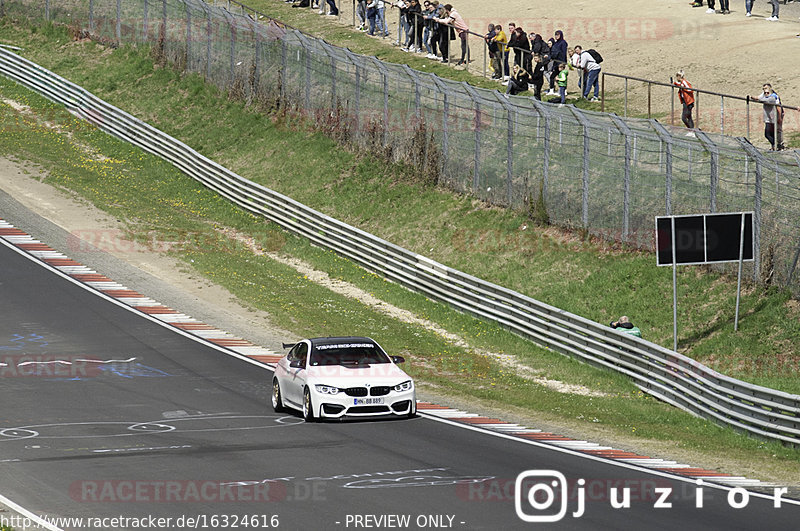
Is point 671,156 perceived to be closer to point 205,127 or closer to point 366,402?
point 366,402

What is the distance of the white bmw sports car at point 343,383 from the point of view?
19.5m

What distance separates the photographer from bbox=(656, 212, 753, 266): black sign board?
82.7 feet

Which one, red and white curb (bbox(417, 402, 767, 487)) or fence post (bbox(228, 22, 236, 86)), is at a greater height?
fence post (bbox(228, 22, 236, 86))

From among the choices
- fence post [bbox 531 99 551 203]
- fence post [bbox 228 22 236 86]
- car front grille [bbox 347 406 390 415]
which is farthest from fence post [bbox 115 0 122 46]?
car front grille [bbox 347 406 390 415]

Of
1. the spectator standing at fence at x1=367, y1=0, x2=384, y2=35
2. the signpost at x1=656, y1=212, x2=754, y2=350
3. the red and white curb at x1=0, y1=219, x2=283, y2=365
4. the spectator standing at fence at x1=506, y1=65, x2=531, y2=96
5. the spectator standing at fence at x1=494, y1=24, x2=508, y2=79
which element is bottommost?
the red and white curb at x1=0, y1=219, x2=283, y2=365

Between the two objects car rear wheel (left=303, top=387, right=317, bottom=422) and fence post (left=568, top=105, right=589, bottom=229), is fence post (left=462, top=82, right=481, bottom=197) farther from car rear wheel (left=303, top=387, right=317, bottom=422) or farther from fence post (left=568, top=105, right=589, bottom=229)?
car rear wheel (left=303, top=387, right=317, bottom=422)

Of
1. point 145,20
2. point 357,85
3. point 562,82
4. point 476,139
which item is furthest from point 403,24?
point 476,139

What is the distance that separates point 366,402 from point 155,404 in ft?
14.1

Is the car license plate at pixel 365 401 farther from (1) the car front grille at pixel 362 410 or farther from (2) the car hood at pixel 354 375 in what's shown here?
(2) the car hood at pixel 354 375

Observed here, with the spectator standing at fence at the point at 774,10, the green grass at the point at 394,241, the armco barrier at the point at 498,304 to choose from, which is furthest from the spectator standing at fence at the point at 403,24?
the spectator standing at fence at the point at 774,10

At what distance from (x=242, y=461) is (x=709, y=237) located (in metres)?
12.7

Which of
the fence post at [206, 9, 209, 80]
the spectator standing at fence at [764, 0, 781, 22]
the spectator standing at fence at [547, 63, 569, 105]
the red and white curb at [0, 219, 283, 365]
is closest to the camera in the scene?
the red and white curb at [0, 219, 283, 365]

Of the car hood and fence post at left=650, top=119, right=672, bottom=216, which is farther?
fence post at left=650, top=119, right=672, bottom=216

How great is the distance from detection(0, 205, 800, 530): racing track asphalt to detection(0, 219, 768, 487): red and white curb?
0.73 metres
